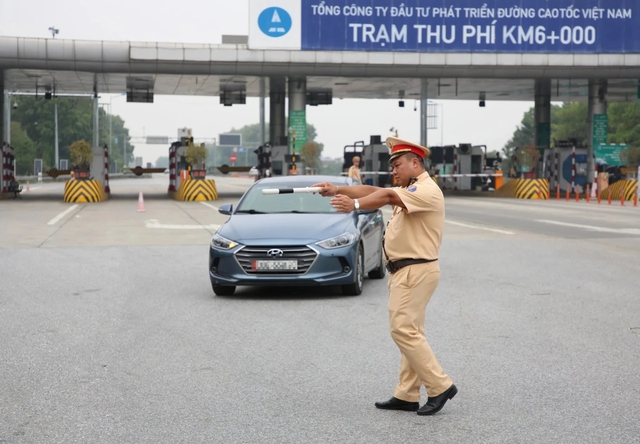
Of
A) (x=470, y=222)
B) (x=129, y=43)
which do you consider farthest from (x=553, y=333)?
(x=129, y=43)

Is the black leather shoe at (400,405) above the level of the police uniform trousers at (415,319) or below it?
below

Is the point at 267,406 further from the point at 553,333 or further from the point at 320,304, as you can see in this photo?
the point at 320,304

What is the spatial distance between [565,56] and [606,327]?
34.2 metres

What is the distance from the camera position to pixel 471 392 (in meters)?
6.98

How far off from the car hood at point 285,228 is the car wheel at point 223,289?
1.93 feet

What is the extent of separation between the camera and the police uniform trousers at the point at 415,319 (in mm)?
6254

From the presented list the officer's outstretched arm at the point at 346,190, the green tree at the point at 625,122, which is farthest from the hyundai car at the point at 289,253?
the green tree at the point at 625,122

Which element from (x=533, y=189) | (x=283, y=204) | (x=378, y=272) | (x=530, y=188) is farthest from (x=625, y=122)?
(x=283, y=204)

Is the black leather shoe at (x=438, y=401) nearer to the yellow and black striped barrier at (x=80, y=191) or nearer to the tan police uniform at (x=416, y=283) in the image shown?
the tan police uniform at (x=416, y=283)

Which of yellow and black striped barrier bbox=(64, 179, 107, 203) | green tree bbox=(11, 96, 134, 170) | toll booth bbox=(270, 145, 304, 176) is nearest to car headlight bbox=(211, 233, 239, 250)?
yellow and black striped barrier bbox=(64, 179, 107, 203)

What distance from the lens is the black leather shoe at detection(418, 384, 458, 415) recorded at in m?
6.29

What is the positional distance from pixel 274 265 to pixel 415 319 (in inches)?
219

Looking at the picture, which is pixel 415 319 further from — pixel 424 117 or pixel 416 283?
pixel 424 117

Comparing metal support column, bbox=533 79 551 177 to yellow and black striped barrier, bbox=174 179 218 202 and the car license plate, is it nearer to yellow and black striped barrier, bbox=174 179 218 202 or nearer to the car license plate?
yellow and black striped barrier, bbox=174 179 218 202
